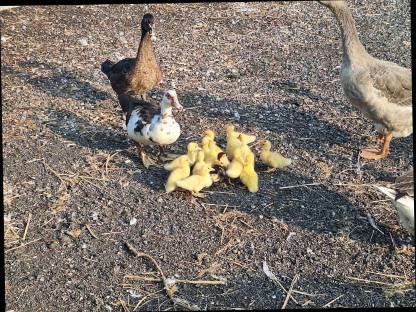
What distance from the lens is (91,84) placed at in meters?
5.69

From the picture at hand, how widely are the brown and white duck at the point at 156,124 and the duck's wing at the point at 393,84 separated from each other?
1.65m

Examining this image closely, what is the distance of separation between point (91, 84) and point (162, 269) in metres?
2.78

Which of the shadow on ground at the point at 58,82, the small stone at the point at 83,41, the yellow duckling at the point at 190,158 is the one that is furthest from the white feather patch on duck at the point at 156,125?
the small stone at the point at 83,41

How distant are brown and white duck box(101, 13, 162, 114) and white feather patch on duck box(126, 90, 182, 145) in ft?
2.00

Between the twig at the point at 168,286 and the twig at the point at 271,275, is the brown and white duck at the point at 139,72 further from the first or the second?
the twig at the point at 271,275

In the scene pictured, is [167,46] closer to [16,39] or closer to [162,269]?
[16,39]

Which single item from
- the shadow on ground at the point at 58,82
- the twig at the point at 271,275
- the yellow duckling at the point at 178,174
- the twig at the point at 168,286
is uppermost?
the yellow duckling at the point at 178,174

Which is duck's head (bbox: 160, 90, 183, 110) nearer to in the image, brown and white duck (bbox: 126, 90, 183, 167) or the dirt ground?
brown and white duck (bbox: 126, 90, 183, 167)

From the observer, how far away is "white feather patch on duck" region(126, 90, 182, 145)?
14.0ft

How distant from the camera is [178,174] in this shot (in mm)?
4039

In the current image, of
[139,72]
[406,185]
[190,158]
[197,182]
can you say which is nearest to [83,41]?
[139,72]

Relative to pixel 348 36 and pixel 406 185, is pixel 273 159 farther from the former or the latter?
pixel 348 36

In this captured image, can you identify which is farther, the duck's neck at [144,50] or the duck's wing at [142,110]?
the duck's neck at [144,50]

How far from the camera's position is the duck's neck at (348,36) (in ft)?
15.2
